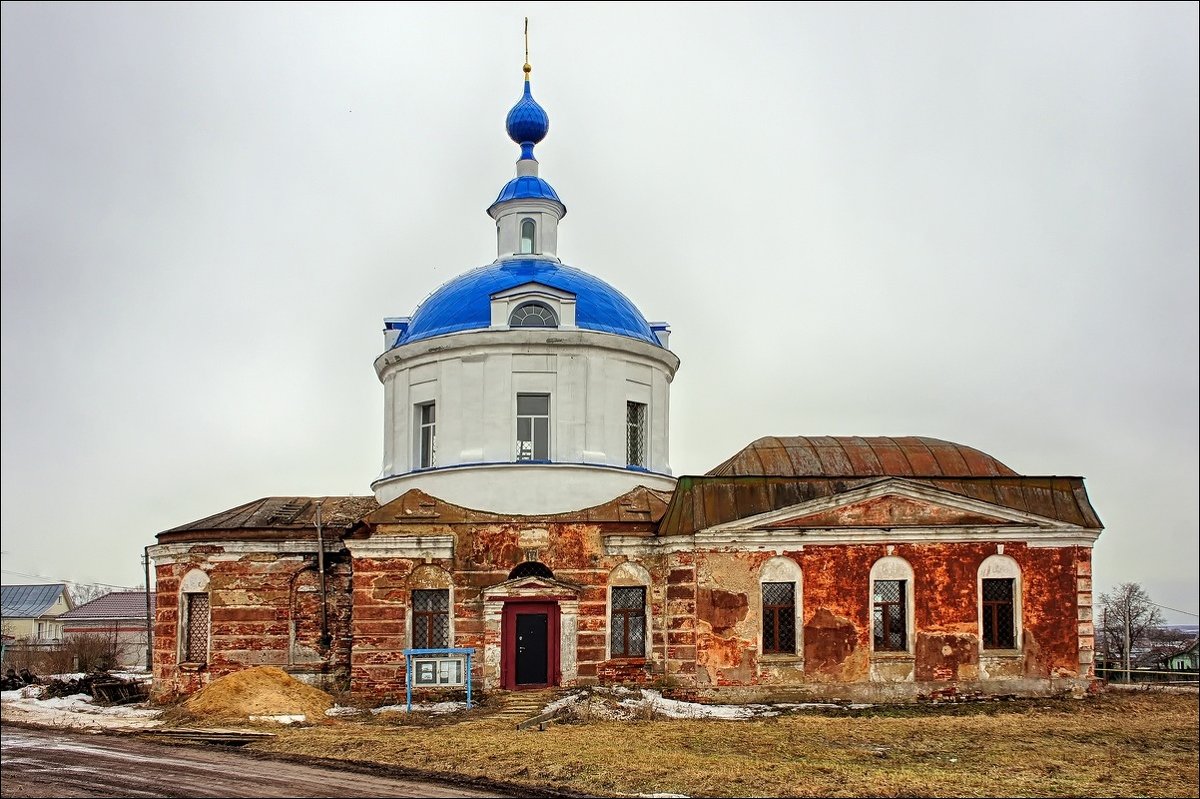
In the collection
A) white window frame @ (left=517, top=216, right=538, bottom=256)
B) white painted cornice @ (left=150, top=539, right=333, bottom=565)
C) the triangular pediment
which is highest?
white window frame @ (left=517, top=216, right=538, bottom=256)

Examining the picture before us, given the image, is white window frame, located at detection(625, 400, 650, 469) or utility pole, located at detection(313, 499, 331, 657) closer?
utility pole, located at detection(313, 499, 331, 657)

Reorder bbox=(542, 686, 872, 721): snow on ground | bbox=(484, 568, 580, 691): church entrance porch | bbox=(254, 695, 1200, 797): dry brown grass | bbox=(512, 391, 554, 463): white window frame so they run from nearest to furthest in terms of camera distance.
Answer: bbox=(254, 695, 1200, 797): dry brown grass
bbox=(542, 686, 872, 721): snow on ground
bbox=(484, 568, 580, 691): church entrance porch
bbox=(512, 391, 554, 463): white window frame

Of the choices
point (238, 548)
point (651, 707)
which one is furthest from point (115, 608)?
point (651, 707)

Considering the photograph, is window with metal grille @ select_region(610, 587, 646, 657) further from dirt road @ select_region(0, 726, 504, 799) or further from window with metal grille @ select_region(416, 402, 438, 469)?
dirt road @ select_region(0, 726, 504, 799)

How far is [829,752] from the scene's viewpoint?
18.2 metres

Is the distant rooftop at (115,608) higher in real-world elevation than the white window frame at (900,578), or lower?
lower

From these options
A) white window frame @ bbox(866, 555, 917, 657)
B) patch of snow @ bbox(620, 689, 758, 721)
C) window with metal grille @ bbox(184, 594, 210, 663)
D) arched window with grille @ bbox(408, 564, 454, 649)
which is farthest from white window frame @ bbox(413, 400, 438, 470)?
white window frame @ bbox(866, 555, 917, 657)

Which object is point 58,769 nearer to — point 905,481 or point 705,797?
point 705,797

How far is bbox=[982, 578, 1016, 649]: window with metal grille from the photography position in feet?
85.9

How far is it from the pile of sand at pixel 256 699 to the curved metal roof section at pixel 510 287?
30.6ft

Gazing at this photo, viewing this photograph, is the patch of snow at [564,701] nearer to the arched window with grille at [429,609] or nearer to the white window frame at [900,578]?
the arched window with grille at [429,609]

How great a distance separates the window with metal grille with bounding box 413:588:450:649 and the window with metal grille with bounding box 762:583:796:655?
6.99 metres

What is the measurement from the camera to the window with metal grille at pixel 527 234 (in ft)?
107

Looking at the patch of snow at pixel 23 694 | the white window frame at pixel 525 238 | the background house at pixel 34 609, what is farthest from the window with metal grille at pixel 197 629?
the background house at pixel 34 609
